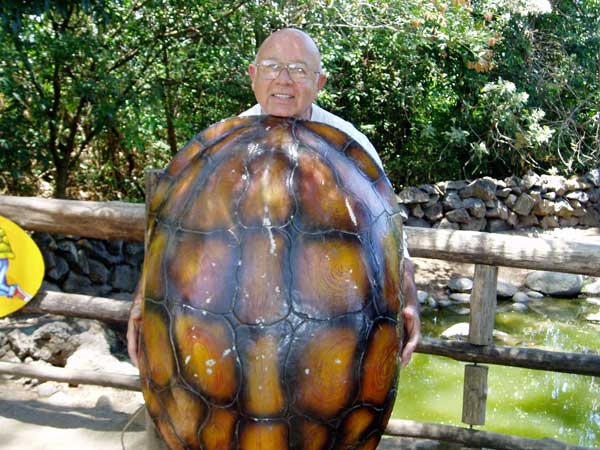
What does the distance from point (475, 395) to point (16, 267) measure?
1.96 meters

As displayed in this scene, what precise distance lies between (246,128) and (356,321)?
0.51 metres

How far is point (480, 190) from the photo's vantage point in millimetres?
9172

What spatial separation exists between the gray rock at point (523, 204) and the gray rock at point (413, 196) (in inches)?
57.5

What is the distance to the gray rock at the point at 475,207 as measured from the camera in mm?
9086

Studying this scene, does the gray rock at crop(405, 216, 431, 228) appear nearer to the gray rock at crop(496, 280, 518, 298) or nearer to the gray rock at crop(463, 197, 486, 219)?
the gray rock at crop(463, 197, 486, 219)

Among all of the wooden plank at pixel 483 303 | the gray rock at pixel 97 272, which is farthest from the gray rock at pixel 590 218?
the wooden plank at pixel 483 303

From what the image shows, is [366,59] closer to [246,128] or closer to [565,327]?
[565,327]

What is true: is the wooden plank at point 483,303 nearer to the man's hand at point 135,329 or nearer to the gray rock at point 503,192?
the man's hand at point 135,329

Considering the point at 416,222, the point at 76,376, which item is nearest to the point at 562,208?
the point at 416,222

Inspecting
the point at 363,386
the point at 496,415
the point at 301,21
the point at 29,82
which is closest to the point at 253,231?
the point at 363,386

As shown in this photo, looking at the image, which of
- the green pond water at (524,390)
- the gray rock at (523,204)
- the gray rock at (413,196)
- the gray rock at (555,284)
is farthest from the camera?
the gray rock at (523,204)

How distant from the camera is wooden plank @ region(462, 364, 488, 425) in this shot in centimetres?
276

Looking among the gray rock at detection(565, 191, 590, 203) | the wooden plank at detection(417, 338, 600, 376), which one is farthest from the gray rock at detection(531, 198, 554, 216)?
the wooden plank at detection(417, 338, 600, 376)

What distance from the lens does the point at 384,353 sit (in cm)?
134
